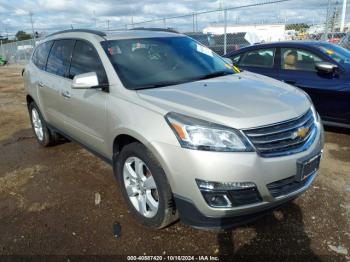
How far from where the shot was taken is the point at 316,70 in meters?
5.72

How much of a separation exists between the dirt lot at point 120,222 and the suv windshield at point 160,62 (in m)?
1.37

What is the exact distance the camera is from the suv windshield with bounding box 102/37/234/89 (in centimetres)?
355

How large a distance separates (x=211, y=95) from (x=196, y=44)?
155cm

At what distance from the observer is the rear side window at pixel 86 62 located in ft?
12.2

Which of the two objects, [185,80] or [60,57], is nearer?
[185,80]

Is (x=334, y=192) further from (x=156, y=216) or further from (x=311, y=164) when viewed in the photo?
(x=156, y=216)

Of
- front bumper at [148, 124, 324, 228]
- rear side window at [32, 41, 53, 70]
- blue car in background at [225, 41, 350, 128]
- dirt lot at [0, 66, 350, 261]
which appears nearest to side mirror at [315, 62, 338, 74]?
blue car in background at [225, 41, 350, 128]

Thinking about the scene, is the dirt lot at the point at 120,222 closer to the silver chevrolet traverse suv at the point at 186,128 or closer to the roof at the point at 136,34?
the silver chevrolet traverse suv at the point at 186,128

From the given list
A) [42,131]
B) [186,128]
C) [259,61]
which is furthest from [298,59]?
[42,131]

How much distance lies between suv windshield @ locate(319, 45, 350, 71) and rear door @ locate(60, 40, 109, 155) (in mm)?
3777

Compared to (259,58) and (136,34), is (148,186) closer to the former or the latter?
(136,34)

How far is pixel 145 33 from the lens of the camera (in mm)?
4305

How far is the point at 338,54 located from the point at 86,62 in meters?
4.03

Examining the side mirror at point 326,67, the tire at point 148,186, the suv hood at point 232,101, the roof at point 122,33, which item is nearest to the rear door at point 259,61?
the side mirror at point 326,67
